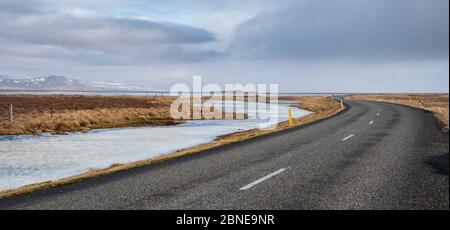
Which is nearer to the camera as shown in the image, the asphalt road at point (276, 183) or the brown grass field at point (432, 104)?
the asphalt road at point (276, 183)

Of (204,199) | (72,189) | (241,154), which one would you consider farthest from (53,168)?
(204,199)

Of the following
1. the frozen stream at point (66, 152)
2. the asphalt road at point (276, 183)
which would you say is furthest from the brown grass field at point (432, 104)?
the frozen stream at point (66, 152)

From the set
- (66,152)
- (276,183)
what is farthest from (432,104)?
(276,183)

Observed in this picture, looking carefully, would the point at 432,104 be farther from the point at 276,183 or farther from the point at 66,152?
the point at 276,183

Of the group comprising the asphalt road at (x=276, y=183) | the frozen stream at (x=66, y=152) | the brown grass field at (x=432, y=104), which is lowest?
the frozen stream at (x=66, y=152)

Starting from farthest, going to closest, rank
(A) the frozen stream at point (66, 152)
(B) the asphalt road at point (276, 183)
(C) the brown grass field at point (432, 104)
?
(C) the brown grass field at point (432, 104) → (A) the frozen stream at point (66, 152) → (B) the asphalt road at point (276, 183)

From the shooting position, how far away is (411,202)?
252 inches

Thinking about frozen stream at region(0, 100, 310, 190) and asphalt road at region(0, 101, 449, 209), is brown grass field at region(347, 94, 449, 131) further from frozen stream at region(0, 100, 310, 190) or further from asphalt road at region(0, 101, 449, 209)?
frozen stream at region(0, 100, 310, 190)

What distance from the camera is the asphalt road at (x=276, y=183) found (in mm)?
6525

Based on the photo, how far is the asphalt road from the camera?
6525 millimetres

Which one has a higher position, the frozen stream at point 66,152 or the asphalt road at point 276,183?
the asphalt road at point 276,183

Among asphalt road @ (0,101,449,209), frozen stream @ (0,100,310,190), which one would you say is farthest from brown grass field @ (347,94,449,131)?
frozen stream @ (0,100,310,190)

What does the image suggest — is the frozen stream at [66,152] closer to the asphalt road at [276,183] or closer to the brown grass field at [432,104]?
the asphalt road at [276,183]
